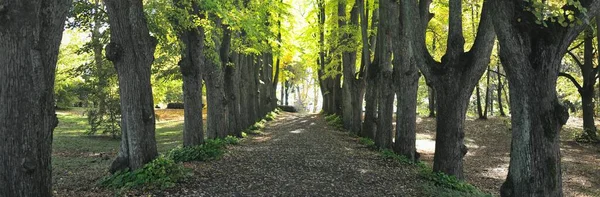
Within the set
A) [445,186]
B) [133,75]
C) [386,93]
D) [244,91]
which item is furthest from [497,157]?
[133,75]

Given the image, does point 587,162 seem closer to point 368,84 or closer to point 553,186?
point 368,84

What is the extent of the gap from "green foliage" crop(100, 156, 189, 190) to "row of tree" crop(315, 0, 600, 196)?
5.54 meters

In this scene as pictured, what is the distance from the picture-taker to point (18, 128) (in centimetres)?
498

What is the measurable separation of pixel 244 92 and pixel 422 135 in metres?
10.8

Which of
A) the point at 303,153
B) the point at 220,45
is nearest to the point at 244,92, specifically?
the point at 220,45

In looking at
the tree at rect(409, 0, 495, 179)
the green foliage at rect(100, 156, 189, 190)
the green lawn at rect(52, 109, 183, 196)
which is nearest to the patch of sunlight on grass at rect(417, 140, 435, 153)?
the tree at rect(409, 0, 495, 179)

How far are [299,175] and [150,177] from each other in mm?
3327

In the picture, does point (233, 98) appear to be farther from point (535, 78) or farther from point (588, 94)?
point (588, 94)

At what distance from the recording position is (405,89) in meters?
11.4

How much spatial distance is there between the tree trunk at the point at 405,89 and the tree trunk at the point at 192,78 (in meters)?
5.54

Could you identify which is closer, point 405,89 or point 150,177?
point 150,177

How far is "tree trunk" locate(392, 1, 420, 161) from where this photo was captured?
11344 millimetres

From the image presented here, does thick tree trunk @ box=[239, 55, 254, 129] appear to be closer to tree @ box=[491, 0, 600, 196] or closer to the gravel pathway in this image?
the gravel pathway

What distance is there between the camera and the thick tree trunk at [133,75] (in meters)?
8.07
